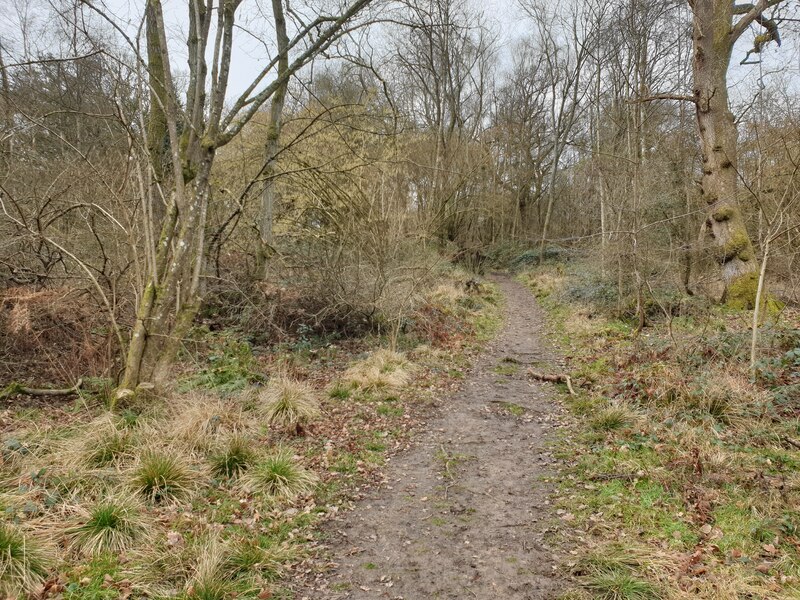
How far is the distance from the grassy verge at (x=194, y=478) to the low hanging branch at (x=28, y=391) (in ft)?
0.69

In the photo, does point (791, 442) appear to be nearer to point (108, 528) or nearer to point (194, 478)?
point (194, 478)

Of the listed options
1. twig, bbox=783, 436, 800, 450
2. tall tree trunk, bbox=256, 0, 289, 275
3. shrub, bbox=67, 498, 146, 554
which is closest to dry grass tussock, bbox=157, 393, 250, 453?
shrub, bbox=67, 498, 146, 554

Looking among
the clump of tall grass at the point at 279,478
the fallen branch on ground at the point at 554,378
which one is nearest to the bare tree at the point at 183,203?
the clump of tall grass at the point at 279,478

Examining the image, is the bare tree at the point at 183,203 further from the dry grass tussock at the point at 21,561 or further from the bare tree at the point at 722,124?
the bare tree at the point at 722,124

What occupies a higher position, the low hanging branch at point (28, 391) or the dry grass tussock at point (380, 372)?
the low hanging branch at point (28, 391)

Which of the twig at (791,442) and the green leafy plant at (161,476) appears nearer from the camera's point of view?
the green leafy plant at (161,476)

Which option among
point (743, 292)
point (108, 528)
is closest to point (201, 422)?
point (108, 528)

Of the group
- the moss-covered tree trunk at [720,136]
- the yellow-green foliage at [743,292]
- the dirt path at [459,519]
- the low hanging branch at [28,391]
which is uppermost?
the moss-covered tree trunk at [720,136]

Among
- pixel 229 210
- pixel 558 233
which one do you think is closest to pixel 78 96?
pixel 229 210

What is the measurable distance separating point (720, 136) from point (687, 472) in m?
9.40

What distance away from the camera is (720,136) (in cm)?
1064

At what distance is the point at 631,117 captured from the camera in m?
15.0

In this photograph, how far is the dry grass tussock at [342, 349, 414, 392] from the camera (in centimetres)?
747

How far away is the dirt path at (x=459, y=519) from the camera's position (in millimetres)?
3369
